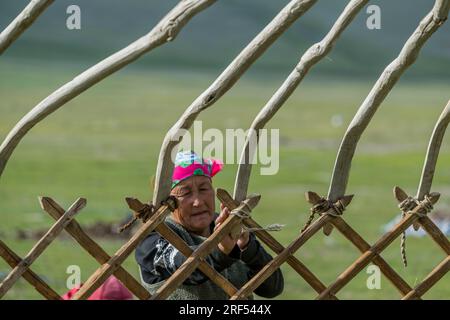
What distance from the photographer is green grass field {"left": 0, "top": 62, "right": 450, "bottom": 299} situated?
913 cm

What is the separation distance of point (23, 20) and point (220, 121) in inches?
1162

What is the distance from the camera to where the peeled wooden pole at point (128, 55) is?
3152mm

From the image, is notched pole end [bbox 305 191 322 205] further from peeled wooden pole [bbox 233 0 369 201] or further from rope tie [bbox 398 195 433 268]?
rope tie [bbox 398 195 433 268]

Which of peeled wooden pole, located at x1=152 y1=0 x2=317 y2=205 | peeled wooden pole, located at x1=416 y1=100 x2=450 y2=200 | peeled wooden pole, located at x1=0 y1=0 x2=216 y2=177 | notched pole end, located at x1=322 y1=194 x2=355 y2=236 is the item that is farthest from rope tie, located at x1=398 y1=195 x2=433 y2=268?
peeled wooden pole, located at x1=0 y1=0 x2=216 y2=177

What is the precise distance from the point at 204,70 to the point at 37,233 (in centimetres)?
4593

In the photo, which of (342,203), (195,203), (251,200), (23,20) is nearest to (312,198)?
(342,203)

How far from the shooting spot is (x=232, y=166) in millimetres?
18938

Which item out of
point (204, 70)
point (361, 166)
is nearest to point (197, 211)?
point (361, 166)

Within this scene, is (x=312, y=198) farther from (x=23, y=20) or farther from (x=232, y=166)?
(x=232, y=166)

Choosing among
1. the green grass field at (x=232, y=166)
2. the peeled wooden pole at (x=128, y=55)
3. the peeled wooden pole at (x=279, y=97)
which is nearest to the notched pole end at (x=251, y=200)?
the peeled wooden pole at (x=279, y=97)

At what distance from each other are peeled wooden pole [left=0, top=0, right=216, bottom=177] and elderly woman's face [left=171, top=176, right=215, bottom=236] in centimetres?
52

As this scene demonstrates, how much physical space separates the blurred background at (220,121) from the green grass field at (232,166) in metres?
0.04

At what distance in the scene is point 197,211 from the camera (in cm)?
357

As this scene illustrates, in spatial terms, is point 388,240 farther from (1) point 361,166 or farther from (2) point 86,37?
(2) point 86,37
